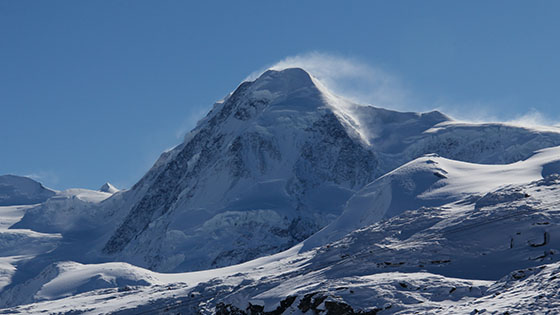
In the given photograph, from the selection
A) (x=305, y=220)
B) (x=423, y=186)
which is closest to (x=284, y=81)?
(x=305, y=220)

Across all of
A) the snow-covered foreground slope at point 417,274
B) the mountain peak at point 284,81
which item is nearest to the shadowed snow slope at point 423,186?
the snow-covered foreground slope at point 417,274

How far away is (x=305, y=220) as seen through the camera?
12088cm

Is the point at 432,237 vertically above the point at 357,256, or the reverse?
the point at 432,237

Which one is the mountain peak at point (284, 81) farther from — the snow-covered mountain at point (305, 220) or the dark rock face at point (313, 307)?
the dark rock face at point (313, 307)

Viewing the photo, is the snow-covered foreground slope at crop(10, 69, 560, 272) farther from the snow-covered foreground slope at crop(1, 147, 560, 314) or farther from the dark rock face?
the dark rock face

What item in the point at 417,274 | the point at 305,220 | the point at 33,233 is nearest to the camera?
the point at 417,274

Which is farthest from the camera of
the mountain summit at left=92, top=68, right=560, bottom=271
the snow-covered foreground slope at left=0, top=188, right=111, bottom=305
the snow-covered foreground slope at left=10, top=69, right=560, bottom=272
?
the snow-covered foreground slope at left=0, top=188, right=111, bottom=305

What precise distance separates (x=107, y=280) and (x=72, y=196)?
94.9 metres

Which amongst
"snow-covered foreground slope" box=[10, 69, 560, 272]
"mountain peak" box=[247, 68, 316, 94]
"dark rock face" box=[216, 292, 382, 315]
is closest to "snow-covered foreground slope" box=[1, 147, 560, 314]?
"dark rock face" box=[216, 292, 382, 315]

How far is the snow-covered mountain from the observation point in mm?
40938

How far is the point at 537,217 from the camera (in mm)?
45188

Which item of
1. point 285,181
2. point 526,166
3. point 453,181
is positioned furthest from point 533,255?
point 285,181

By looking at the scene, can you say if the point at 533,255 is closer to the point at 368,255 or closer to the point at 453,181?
the point at 368,255

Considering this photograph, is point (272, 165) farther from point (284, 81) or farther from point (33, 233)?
point (33, 233)
